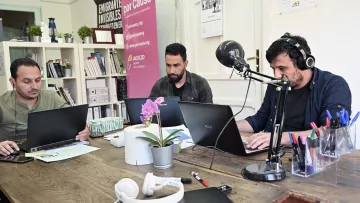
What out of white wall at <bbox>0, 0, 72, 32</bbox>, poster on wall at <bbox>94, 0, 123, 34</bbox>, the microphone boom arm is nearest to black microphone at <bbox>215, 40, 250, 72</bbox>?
the microphone boom arm

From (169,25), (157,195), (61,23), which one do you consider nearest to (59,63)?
(169,25)

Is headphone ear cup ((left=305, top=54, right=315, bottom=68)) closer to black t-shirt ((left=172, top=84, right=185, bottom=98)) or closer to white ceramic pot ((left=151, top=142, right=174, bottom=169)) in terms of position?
white ceramic pot ((left=151, top=142, right=174, bottom=169))

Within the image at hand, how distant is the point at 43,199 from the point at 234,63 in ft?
2.82

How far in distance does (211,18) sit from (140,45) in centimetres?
95

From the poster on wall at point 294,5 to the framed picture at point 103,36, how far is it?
233cm

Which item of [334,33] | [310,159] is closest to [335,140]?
[310,159]

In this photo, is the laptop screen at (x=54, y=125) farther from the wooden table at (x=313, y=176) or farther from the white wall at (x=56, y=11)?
the white wall at (x=56, y=11)

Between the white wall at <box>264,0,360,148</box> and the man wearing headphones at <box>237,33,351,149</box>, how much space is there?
713 millimetres

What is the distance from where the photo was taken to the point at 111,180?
45.9 inches

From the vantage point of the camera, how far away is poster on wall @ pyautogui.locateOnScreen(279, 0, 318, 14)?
2385 millimetres

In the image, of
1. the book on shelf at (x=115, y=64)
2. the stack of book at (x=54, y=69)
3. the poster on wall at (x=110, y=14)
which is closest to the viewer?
the stack of book at (x=54, y=69)

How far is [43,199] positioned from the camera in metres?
1.03

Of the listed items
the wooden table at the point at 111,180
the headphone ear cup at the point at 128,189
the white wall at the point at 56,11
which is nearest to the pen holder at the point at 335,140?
the wooden table at the point at 111,180

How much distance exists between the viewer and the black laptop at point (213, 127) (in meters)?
1.22
